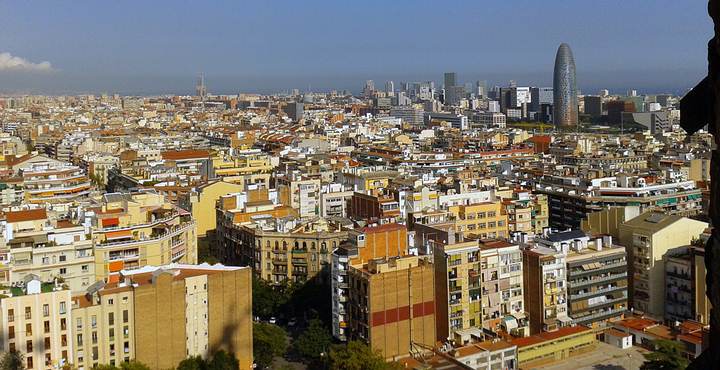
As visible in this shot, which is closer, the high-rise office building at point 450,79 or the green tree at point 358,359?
the green tree at point 358,359

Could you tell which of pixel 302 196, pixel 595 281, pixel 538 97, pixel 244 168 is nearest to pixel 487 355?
pixel 595 281

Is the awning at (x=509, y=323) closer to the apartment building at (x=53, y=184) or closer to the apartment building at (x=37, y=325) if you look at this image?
the apartment building at (x=37, y=325)

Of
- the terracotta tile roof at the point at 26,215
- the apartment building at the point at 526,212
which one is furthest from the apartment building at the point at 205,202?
the apartment building at the point at 526,212

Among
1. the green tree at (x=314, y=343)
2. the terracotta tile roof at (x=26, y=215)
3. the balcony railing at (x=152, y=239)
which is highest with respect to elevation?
the terracotta tile roof at (x=26, y=215)

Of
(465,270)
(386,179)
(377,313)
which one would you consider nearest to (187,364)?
(377,313)

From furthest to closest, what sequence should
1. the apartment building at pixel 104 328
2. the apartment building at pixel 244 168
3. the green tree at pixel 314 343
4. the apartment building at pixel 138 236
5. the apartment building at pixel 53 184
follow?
1. the apartment building at pixel 244 168
2. the apartment building at pixel 53 184
3. the apartment building at pixel 138 236
4. the green tree at pixel 314 343
5. the apartment building at pixel 104 328

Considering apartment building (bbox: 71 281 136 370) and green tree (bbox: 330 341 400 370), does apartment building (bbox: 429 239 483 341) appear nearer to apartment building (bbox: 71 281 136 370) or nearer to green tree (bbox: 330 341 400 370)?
green tree (bbox: 330 341 400 370)
